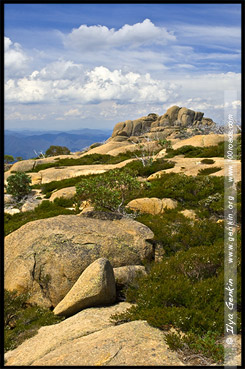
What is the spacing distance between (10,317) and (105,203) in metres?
6.63

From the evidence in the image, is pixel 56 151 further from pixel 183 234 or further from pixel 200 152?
pixel 183 234

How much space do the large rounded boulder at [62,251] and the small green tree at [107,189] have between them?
2342 mm

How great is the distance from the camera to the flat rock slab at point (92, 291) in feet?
26.5

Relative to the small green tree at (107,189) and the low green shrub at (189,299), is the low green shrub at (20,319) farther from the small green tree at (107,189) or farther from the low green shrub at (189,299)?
the small green tree at (107,189)

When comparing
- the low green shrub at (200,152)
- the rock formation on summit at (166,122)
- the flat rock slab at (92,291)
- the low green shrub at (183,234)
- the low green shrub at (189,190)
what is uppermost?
the rock formation on summit at (166,122)

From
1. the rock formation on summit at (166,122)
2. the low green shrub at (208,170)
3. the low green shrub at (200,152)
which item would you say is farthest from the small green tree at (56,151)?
the low green shrub at (208,170)

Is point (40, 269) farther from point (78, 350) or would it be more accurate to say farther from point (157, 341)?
point (157, 341)

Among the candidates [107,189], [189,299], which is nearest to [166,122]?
[107,189]

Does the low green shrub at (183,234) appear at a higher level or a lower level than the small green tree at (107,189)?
lower

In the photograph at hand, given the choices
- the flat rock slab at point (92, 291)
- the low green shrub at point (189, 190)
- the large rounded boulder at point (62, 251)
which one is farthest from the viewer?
the low green shrub at point (189, 190)

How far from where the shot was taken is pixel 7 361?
248 inches

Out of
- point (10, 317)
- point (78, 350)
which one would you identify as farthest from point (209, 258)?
point (10, 317)

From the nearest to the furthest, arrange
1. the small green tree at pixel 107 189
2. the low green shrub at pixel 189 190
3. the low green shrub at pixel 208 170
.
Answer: the small green tree at pixel 107 189
the low green shrub at pixel 189 190
the low green shrub at pixel 208 170

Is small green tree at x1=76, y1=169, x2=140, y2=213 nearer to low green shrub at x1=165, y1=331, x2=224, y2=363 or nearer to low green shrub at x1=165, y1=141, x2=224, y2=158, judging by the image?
low green shrub at x1=165, y1=331, x2=224, y2=363
